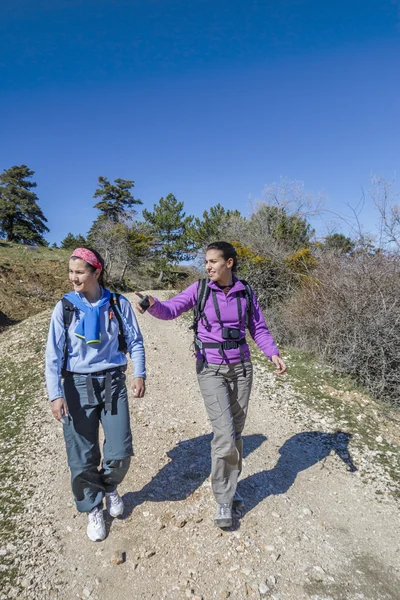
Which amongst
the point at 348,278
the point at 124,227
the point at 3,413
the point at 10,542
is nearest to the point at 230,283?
the point at 10,542

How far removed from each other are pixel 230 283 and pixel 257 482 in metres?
2.37

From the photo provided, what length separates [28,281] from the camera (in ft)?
70.3

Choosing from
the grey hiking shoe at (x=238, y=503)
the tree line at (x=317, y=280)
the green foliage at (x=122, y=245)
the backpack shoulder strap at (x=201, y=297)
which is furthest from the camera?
the green foliage at (x=122, y=245)

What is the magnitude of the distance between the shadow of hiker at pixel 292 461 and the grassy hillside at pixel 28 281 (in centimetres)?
1281

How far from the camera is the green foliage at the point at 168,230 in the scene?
30.9m

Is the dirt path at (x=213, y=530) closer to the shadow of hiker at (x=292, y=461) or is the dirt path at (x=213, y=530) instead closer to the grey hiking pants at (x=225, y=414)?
the shadow of hiker at (x=292, y=461)

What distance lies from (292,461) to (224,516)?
5.71 ft

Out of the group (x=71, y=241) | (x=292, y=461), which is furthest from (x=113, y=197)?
(x=292, y=461)

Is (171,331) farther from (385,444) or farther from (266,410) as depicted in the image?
(385,444)

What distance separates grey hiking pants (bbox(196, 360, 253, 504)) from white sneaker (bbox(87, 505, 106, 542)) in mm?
1031

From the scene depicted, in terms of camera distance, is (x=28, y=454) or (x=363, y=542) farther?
(x=28, y=454)

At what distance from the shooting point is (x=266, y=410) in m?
6.30

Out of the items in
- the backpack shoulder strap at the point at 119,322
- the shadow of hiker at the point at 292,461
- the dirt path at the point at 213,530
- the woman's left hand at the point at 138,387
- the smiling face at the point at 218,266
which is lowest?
the dirt path at the point at 213,530

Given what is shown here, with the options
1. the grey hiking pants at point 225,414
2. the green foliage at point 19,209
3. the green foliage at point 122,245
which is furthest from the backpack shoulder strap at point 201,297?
the green foliage at point 19,209
